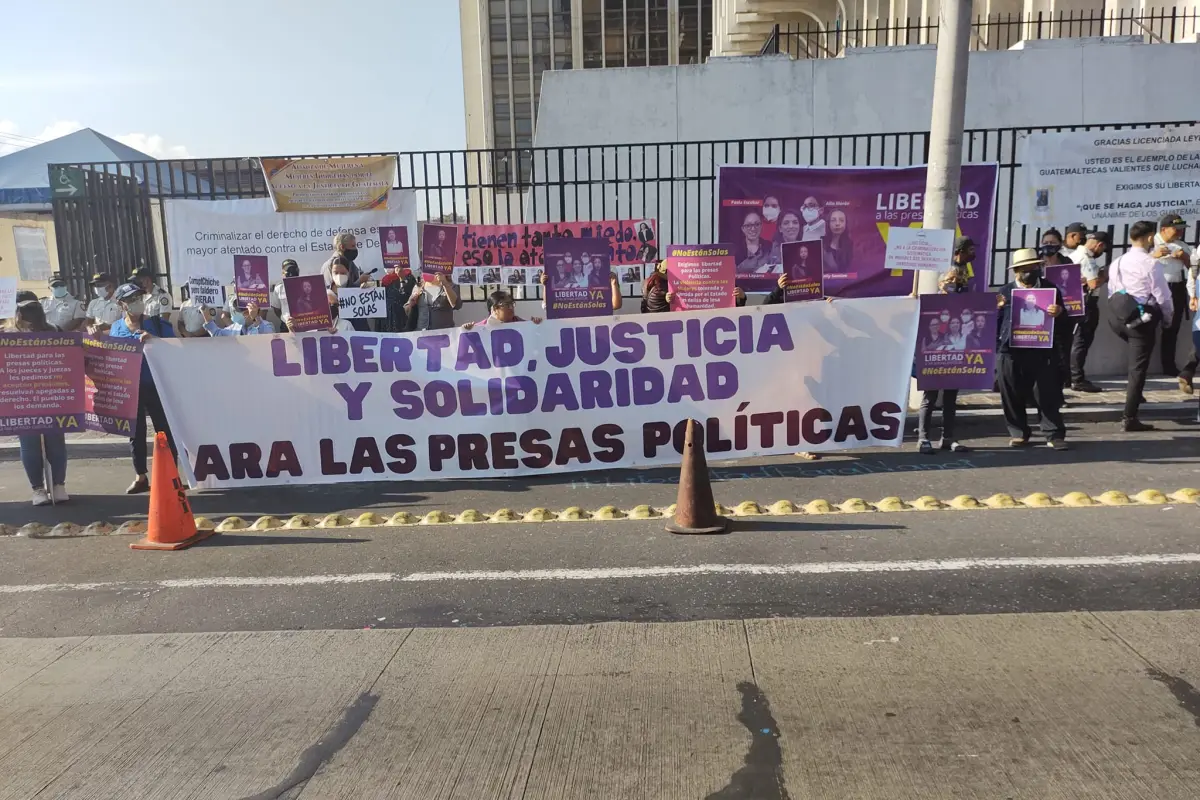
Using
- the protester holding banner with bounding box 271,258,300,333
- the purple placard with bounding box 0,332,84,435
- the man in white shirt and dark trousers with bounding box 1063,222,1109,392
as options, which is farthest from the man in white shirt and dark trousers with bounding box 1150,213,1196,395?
the purple placard with bounding box 0,332,84,435

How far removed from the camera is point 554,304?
848 cm

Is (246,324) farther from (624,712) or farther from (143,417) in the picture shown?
(624,712)

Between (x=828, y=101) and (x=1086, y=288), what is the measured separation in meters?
6.70

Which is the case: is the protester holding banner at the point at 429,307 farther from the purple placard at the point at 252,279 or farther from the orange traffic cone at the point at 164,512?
the orange traffic cone at the point at 164,512

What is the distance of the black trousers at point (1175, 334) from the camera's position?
393 inches

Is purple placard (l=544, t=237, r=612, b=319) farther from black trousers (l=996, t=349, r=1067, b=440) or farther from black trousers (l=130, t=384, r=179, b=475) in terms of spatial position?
black trousers (l=996, t=349, r=1067, b=440)

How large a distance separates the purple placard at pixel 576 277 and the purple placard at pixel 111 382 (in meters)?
3.68

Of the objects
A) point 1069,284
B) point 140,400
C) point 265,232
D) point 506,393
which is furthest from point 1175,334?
point 265,232

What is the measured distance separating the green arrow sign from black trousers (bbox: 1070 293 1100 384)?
13592mm

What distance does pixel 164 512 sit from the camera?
6020 millimetres

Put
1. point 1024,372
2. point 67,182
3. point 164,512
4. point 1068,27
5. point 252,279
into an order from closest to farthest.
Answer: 1. point 164,512
2. point 1024,372
3. point 252,279
4. point 67,182
5. point 1068,27

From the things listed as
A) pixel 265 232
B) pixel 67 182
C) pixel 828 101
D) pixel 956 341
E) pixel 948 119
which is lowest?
pixel 956 341

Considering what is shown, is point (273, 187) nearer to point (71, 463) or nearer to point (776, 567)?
point (71, 463)

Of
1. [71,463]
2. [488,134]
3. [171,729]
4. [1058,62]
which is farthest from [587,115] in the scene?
[488,134]
